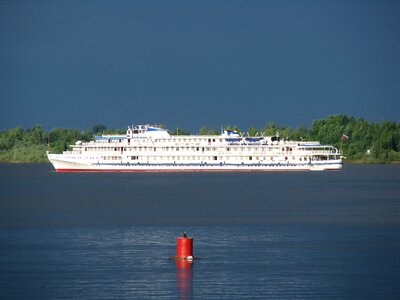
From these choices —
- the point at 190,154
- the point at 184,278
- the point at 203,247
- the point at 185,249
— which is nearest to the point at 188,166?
the point at 190,154

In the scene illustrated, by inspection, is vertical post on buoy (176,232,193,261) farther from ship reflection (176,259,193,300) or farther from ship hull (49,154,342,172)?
ship hull (49,154,342,172)

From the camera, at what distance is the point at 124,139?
13050 cm

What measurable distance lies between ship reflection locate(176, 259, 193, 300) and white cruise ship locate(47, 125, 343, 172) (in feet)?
303

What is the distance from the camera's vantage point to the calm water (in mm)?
31266

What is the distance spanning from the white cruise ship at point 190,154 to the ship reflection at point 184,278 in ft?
303

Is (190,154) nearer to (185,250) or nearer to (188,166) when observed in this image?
(188,166)

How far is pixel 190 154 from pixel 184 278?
96967 millimetres

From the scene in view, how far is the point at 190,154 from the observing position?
5113 inches

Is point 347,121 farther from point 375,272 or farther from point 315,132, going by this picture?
point 375,272

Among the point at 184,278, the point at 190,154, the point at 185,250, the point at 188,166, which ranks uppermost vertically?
the point at 190,154

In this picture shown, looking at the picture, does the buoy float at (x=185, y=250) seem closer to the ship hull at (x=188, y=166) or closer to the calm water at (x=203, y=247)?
the calm water at (x=203, y=247)

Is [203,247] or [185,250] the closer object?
[185,250]

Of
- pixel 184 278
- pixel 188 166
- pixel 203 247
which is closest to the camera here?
pixel 184 278

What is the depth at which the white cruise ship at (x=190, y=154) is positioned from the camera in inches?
5089
